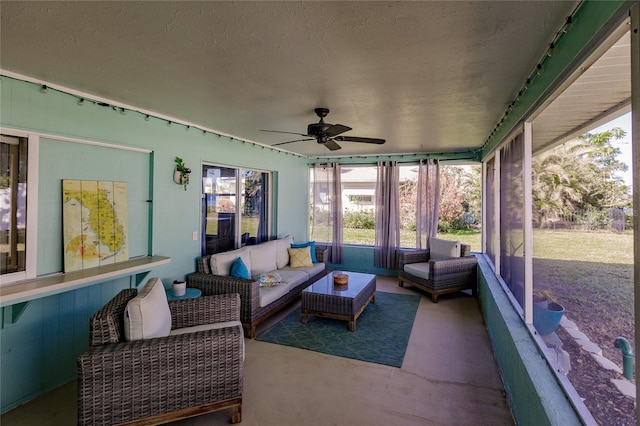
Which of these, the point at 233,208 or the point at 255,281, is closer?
the point at 255,281

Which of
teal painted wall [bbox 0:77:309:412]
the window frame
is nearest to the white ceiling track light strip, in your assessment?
teal painted wall [bbox 0:77:309:412]

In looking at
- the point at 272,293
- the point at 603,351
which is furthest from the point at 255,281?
the point at 603,351

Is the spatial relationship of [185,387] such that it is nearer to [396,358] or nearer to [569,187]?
[396,358]

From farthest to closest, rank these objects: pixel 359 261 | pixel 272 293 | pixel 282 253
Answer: pixel 359 261
pixel 282 253
pixel 272 293

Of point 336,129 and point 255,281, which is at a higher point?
point 336,129

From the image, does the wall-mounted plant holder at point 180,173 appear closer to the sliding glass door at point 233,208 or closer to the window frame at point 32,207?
the sliding glass door at point 233,208

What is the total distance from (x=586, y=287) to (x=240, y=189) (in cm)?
→ 436

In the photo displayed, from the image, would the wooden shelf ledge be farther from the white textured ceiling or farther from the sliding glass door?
the white textured ceiling

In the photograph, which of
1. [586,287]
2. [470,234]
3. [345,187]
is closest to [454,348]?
[586,287]

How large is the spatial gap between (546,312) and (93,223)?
3678 millimetres

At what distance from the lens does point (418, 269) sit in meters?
5.05

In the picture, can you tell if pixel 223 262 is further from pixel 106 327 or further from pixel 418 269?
pixel 418 269

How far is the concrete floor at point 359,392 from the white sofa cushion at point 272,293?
1.60 feet

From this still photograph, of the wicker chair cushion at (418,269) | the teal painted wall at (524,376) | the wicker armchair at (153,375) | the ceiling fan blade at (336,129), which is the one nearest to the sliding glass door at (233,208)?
the ceiling fan blade at (336,129)
